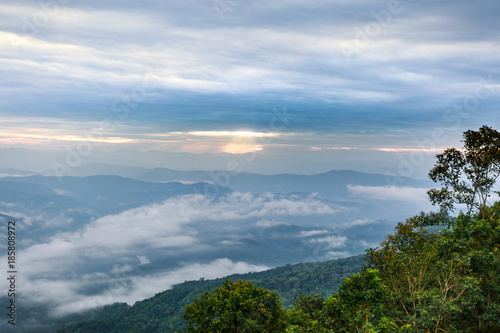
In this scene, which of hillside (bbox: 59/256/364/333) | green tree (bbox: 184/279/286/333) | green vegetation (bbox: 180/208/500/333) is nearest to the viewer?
green vegetation (bbox: 180/208/500/333)

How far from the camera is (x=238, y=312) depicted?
25984 millimetres

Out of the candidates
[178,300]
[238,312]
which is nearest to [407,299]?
[238,312]

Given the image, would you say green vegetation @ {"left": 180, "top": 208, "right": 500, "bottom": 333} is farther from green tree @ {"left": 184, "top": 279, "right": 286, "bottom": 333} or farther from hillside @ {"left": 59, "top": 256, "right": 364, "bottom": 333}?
hillside @ {"left": 59, "top": 256, "right": 364, "bottom": 333}

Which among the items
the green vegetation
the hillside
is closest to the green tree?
the green vegetation

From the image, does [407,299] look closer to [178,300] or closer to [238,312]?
[238,312]

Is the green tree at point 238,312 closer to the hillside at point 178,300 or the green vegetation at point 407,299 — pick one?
the green vegetation at point 407,299

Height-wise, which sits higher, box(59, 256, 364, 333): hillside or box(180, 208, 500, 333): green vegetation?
box(180, 208, 500, 333): green vegetation

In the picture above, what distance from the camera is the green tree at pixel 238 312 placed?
25.7m

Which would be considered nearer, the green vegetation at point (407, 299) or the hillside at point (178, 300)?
the green vegetation at point (407, 299)

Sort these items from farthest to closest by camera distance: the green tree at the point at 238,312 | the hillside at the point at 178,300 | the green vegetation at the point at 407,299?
1. the hillside at the point at 178,300
2. the green tree at the point at 238,312
3. the green vegetation at the point at 407,299

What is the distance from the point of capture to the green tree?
25672 mm

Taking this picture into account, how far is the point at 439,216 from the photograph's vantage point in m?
33.5

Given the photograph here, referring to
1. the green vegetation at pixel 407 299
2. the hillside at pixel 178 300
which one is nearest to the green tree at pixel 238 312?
the green vegetation at pixel 407 299

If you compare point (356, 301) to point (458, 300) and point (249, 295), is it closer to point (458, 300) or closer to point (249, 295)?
point (458, 300)
